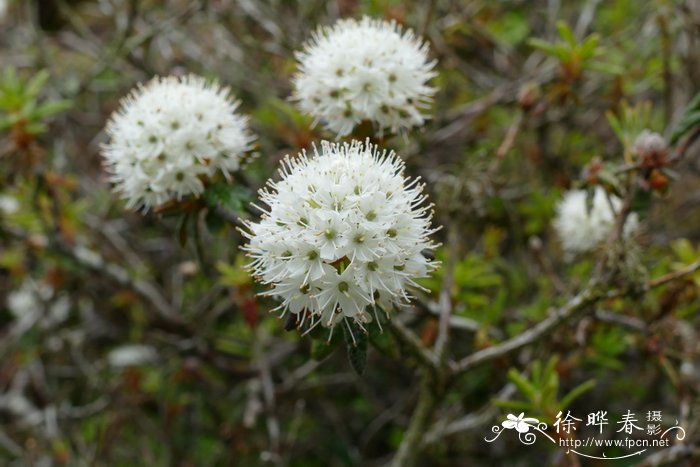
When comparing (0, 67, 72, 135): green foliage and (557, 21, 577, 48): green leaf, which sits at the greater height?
(557, 21, 577, 48): green leaf

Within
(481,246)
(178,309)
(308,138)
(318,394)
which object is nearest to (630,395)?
(481,246)

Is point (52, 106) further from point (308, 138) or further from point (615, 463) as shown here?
point (615, 463)

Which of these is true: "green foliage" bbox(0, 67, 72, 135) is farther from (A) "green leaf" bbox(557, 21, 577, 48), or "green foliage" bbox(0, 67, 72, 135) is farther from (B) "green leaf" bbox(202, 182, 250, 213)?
(A) "green leaf" bbox(557, 21, 577, 48)

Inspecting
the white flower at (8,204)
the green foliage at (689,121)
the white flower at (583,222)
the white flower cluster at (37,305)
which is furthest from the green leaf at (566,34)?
the white flower at (8,204)

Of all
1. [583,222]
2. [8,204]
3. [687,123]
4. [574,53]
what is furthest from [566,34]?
[8,204]

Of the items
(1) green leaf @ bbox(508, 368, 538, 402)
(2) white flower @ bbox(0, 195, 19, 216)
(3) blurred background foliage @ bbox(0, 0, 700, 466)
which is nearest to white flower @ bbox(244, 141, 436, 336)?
(1) green leaf @ bbox(508, 368, 538, 402)

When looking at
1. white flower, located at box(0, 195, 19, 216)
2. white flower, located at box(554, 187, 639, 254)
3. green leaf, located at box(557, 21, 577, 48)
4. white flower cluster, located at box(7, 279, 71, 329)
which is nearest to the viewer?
green leaf, located at box(557, 21, 577, 48)

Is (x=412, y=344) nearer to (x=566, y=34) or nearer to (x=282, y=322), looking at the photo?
(x=282, y=322)
